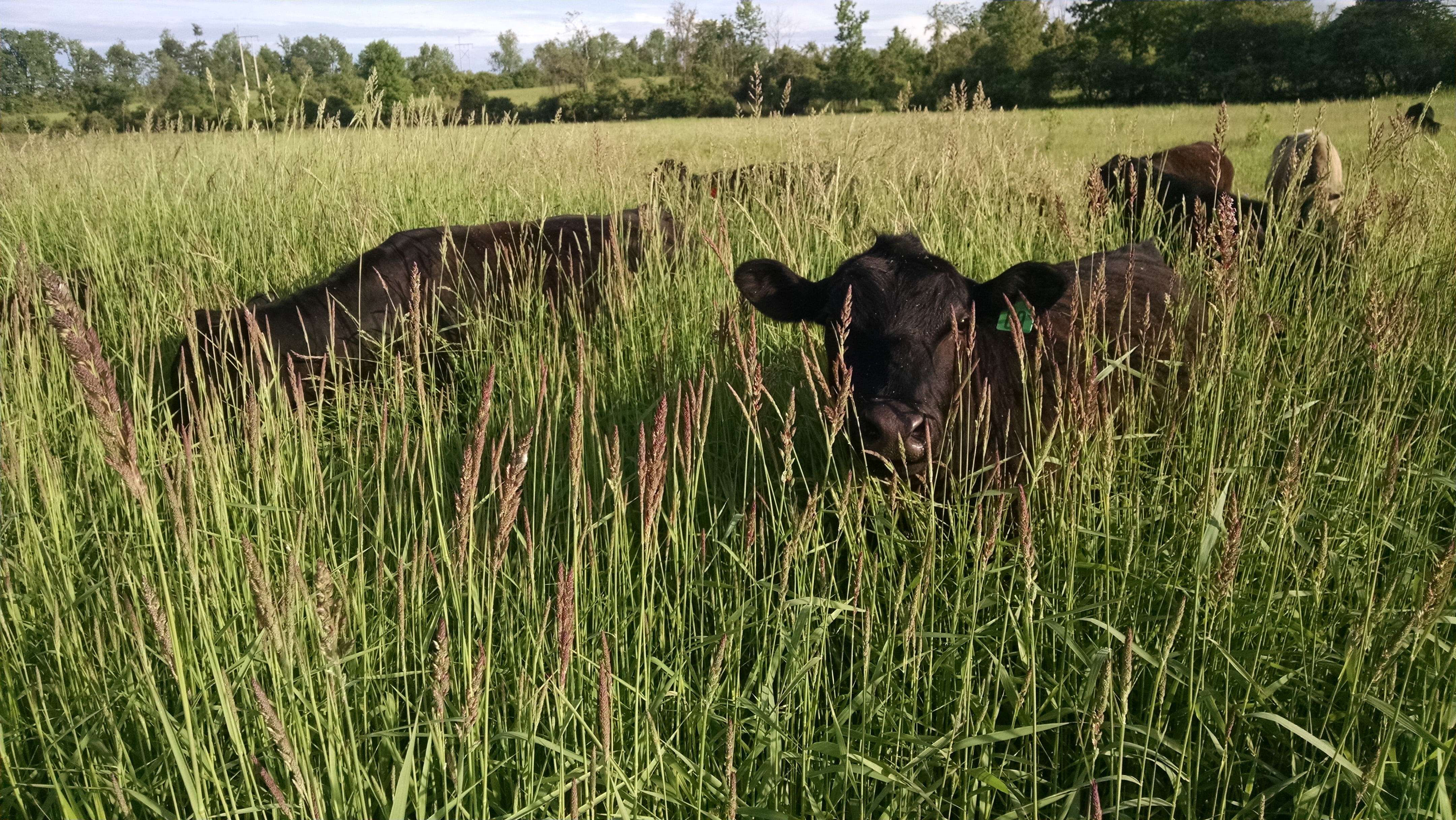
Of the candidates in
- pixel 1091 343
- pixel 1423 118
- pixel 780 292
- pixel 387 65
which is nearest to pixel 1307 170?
pixel 1423 118

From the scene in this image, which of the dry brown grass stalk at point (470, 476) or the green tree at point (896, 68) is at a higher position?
the green tree at point (896, 68)

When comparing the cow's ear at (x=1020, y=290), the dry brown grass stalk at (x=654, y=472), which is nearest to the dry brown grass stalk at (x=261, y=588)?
the dry brown grass stalk at (x=654, y=472)

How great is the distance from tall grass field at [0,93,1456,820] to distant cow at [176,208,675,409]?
891 millimetres

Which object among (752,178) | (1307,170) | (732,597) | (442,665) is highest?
(752,178)

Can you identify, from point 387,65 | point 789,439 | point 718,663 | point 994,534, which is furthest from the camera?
point 387,65

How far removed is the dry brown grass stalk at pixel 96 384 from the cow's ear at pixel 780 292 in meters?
2.57

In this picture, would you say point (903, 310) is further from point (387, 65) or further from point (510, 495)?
point (387, 65)

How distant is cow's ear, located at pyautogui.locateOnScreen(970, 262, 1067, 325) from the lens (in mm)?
3043

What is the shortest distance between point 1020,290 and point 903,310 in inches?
19.3

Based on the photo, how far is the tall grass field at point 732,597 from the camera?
4.22ft

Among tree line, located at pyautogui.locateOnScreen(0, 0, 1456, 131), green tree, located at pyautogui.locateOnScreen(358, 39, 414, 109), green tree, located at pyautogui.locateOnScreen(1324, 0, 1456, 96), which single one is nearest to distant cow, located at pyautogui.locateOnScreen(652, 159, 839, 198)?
tree line, located at pyautogui.locateOnScreen(0, 0, 1456, 131)

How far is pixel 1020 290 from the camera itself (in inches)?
126

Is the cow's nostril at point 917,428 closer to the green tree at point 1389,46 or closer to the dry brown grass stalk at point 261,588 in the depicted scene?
the dry brown grass stalk at point 261,588

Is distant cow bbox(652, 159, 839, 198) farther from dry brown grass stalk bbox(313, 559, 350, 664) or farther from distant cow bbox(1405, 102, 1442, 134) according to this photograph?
dry brown grass stalk bbox(313, 559, 350, 664)
